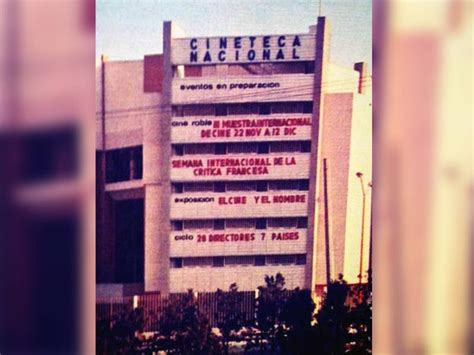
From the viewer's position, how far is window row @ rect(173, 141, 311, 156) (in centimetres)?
392

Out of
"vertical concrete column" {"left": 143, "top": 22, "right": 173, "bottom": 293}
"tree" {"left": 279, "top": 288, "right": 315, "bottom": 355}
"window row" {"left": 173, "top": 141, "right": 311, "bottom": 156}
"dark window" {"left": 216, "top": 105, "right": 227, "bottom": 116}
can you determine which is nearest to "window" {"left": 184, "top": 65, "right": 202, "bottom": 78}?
"vertical concrete column" {"left": 143, "top": 22, "right": 173, "bottom": 293}

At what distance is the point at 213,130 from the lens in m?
3.93

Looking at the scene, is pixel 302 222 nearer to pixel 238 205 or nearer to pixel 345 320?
pixel 238 205

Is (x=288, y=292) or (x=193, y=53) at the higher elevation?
(x=193, y=53)

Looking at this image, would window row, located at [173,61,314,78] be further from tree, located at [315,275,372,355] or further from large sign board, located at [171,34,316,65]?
tree, located at [315,275,372,355]

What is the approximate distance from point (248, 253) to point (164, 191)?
0.68m

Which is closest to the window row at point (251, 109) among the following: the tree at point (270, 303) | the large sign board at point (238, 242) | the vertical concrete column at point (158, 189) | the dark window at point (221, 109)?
the dark window at point (221, 109)

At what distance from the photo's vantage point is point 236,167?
3926 mm
